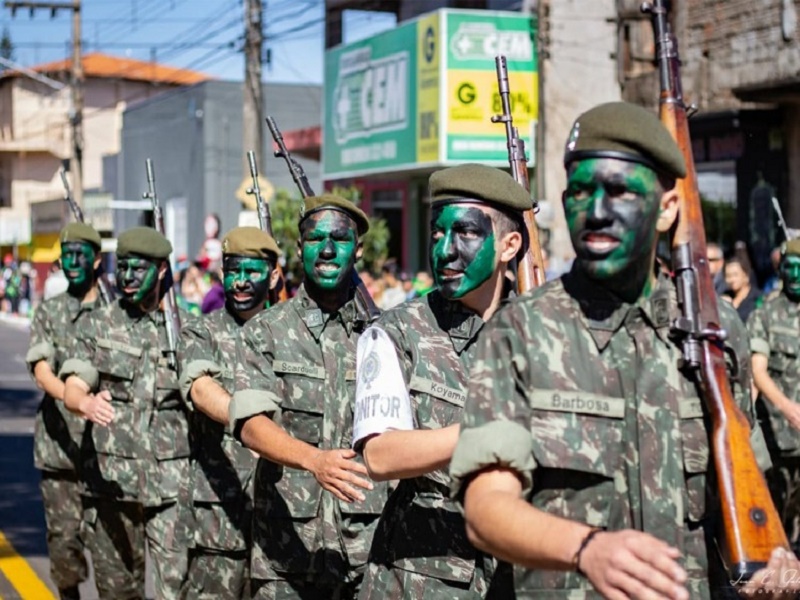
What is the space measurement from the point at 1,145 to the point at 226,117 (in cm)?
3747

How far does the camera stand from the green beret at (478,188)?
424 centimetres

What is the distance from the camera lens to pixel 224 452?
6559 mm

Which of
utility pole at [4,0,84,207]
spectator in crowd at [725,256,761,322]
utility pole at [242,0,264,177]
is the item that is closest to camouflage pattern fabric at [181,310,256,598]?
spectator in crowd at [725,256,761,322]

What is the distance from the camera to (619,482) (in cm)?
295

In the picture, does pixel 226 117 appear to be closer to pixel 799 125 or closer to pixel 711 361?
pixel 799 125

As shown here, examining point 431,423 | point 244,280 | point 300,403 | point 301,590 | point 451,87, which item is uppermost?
point 451,87

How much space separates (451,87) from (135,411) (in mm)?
13644

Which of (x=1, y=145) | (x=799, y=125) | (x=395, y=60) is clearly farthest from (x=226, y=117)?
(x=1, y=145)

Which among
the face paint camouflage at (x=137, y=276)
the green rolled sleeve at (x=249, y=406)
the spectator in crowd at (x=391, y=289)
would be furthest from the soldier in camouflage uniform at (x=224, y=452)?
the spectator in crowd at (x=391, y=289)

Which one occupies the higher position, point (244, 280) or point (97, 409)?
point (244, 280)

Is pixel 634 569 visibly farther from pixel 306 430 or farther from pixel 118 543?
pixel 118 543

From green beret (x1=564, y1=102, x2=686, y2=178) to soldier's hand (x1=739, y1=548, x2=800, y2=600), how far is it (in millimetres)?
842

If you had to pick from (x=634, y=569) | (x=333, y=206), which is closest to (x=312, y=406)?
(x=333, y=206)

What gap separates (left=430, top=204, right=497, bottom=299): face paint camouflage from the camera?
425 cm
